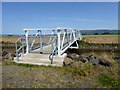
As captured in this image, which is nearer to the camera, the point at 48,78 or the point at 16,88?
the point at 16,88

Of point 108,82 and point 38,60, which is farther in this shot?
point 38,60

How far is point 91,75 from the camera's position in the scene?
192 inches

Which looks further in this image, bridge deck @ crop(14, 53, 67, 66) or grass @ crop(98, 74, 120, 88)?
bridge deck @ crop(14, 53, 67, 66)

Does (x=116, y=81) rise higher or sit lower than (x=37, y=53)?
lower

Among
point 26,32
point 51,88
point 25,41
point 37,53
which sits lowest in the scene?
point 51,88

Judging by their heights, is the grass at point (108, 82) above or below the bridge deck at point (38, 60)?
below

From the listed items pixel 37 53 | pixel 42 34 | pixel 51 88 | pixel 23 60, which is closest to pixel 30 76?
pixel 51 88

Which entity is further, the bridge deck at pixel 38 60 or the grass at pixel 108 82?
the bridge deck at pixel 38 60

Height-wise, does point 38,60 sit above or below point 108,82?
above

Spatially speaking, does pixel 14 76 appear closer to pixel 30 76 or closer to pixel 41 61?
pixel 30 76

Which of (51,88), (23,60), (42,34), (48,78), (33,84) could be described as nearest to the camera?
(51,88)

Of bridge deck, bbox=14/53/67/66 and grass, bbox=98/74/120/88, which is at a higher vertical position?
bridge deck, bbox=14/53/67/66

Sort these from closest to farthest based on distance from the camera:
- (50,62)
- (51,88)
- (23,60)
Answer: (51,88)
(50,62)
(23,60)

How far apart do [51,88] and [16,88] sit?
→ 101 cm
